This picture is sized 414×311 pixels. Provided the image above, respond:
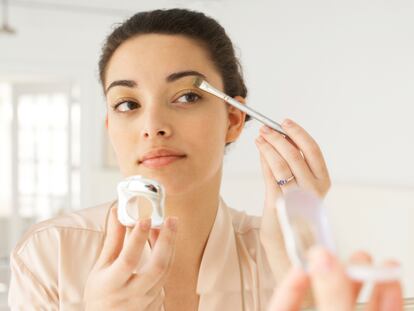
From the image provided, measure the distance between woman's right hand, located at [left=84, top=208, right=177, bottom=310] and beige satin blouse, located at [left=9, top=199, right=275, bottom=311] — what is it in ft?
0.34

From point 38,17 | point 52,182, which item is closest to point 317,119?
point 38,17

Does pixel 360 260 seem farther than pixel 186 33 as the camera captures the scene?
No

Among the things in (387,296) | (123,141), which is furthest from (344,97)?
(387,296)

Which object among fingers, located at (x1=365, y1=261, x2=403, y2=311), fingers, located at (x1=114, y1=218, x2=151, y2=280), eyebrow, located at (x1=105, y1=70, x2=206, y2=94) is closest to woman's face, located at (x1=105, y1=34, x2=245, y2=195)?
eyebrow, located at (x1=105, y1=70, x2=206, y2=94)

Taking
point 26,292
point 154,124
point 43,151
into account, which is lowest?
point 26,292

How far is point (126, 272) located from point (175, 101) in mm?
141

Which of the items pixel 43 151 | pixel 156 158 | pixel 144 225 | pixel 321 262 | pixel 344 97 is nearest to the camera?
pixel 321 262

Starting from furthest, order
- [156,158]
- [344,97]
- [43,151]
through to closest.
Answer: [43,151]
[344,97]
[156,158]

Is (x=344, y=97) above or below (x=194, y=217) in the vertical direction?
above

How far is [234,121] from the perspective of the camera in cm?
Answer: 47

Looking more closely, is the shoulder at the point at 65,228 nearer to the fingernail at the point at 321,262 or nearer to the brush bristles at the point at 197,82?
the brush bristles at the point at 197,82

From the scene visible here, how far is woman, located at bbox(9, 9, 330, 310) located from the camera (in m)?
0.39

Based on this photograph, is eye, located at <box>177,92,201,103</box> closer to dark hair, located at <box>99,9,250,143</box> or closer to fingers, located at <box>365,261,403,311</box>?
dark hair, located at <box>99,9,250,143</box>

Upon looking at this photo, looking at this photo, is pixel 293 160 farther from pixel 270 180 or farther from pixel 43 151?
pixel 43 151
